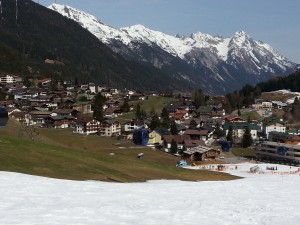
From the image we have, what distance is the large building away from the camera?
122m

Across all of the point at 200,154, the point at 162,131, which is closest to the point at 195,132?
the point at 162,131

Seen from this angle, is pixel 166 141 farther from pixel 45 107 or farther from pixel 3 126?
pixel 45 107

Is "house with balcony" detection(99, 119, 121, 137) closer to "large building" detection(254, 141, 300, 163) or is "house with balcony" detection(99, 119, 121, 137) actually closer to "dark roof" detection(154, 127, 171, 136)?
"dark roof" detection(154, 127, 171, 136)

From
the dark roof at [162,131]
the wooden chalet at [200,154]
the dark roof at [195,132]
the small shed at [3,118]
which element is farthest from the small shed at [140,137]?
the small shed at [3,118]

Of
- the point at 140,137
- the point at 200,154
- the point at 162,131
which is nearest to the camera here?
the point at 200,154

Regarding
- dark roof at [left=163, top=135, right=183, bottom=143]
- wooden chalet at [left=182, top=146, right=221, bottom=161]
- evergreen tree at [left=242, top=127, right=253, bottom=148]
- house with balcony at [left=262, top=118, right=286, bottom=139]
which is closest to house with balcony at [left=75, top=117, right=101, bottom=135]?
dark roof at [left=163, top=135, right=183, bottom=143]

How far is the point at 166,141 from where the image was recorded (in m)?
131

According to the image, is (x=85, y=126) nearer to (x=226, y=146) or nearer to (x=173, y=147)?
(x=173, y=147)

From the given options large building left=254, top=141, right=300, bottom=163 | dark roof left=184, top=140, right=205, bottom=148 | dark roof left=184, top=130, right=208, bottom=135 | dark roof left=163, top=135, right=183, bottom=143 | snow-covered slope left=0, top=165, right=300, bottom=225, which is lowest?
large building left=254, top=141, right=300, bottom=163

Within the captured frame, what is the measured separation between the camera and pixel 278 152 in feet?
416

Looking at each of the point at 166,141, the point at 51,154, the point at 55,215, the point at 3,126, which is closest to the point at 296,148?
the point at 166,141

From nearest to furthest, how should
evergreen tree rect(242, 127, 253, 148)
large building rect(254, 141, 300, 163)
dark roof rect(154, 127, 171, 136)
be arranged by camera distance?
large building rect(254, 141, 300, 163)
dark roof rect(154, 127, 171, 136)
evergreen tree rect(242, 127, 253, 148)

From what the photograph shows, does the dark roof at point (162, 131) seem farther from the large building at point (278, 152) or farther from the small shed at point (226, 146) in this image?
the large building at point (278, 152)

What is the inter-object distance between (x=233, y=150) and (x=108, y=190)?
4142 inches
